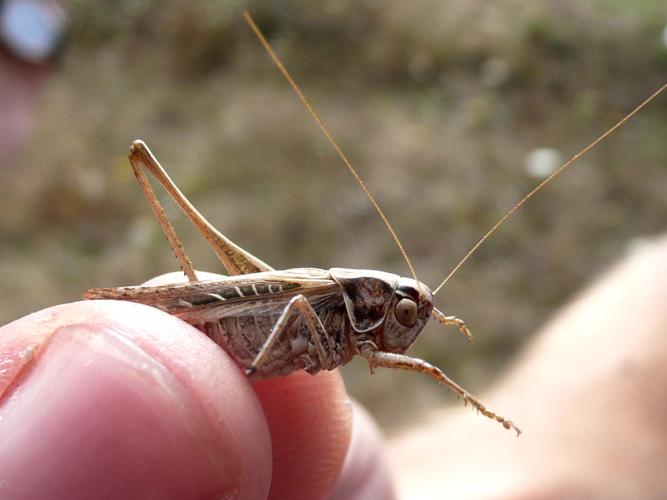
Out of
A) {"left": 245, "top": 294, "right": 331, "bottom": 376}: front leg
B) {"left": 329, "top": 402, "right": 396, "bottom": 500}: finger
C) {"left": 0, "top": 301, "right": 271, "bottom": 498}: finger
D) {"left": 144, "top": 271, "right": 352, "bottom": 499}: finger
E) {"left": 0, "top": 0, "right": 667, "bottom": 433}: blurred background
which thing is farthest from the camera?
{"left": 0, "top": 0, "right": 667, "bottom": 433}: blurred background

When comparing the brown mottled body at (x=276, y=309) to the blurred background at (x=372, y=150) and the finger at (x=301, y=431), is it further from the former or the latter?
the blurred background at (x=372, y=150)

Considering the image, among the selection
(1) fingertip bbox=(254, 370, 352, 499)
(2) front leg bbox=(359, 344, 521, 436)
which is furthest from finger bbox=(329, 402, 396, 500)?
(2) front leg bbox=(359, 344, 521, 436)

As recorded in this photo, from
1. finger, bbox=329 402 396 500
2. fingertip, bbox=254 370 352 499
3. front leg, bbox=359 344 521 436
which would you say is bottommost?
finger, bbox=329 402 396 500

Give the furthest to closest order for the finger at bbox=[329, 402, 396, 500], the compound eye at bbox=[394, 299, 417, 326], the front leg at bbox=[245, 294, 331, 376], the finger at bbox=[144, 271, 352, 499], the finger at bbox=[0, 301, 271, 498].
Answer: the finger at bbox=[329, 402, 396, 500]
the finger at bbox=[144, 271, 352, 499]
the compound eye at bbox=[394, 299, 417, 326]
the front leg at bbox=[245, 294, 331, 376]
the finger at bbox=[0, 301, 271, 498]

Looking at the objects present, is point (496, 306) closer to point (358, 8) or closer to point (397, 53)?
point (397, 53)

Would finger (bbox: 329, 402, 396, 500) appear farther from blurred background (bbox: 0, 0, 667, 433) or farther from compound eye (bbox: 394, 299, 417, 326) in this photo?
blurred background (bbox: 0, 0, 667, 433)

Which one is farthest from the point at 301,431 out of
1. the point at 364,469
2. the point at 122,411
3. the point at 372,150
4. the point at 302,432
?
the point at 372,150

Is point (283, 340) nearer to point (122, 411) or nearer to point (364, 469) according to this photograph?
point (122, 411)
